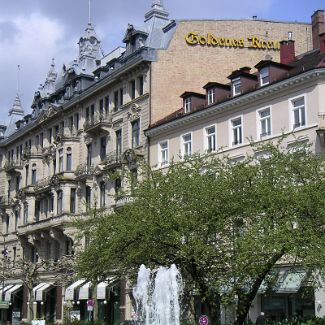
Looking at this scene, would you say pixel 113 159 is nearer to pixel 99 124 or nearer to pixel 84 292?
pixel 99 124

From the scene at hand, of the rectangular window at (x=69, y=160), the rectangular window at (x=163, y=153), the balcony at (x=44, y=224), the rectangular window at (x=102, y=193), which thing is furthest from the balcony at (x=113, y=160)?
the balcony at (x=44, y=224)

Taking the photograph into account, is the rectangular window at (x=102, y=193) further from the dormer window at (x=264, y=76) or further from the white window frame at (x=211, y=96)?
the dormer window at (x=264, y=76)

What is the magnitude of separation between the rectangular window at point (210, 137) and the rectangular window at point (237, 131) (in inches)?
72.5

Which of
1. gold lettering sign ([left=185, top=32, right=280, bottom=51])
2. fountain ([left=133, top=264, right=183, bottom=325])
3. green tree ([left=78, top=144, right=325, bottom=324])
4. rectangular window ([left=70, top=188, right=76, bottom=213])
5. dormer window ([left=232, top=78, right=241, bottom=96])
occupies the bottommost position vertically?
fountain ([left=133, top=264, right=183, bottom=325])

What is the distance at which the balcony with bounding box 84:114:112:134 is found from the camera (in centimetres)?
5859

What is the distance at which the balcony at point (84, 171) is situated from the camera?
60.3 m

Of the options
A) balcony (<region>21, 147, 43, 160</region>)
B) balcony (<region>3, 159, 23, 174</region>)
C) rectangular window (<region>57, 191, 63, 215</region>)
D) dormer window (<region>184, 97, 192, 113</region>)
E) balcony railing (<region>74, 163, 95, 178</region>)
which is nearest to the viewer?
dormer window (<region>184, 97, 192, 113</region>)

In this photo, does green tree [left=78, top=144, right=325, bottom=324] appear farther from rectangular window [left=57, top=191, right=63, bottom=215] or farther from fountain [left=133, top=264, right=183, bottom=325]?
rectangular window [left=57, top=191, right=63, bottom=215]

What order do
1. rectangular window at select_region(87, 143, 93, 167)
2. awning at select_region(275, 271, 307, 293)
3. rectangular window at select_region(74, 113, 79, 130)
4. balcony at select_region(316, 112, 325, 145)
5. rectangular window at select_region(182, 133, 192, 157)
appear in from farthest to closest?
rectangular window at select_region(74, 113, 79, 130)
rectangular window at select_region(87, 143, 93, 167)
rectangular window at select_region(182, 133, 192, 157)
awning at select_region(275, 271, 307, 293)
balcony at select_region(316, 112, 325, 145)

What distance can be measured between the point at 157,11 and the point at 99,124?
36.5 feet

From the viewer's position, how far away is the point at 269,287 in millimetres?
31625

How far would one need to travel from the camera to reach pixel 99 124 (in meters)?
58.6

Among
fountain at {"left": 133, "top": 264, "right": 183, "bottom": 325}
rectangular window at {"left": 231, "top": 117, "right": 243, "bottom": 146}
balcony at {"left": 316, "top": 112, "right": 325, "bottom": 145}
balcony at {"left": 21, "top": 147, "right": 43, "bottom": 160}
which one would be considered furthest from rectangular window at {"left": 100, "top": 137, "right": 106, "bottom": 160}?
fountain at {"left": 133, "top": 264, "right": 183, "bottom": 325}

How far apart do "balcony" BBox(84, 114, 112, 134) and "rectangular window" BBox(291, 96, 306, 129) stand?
20.8m
